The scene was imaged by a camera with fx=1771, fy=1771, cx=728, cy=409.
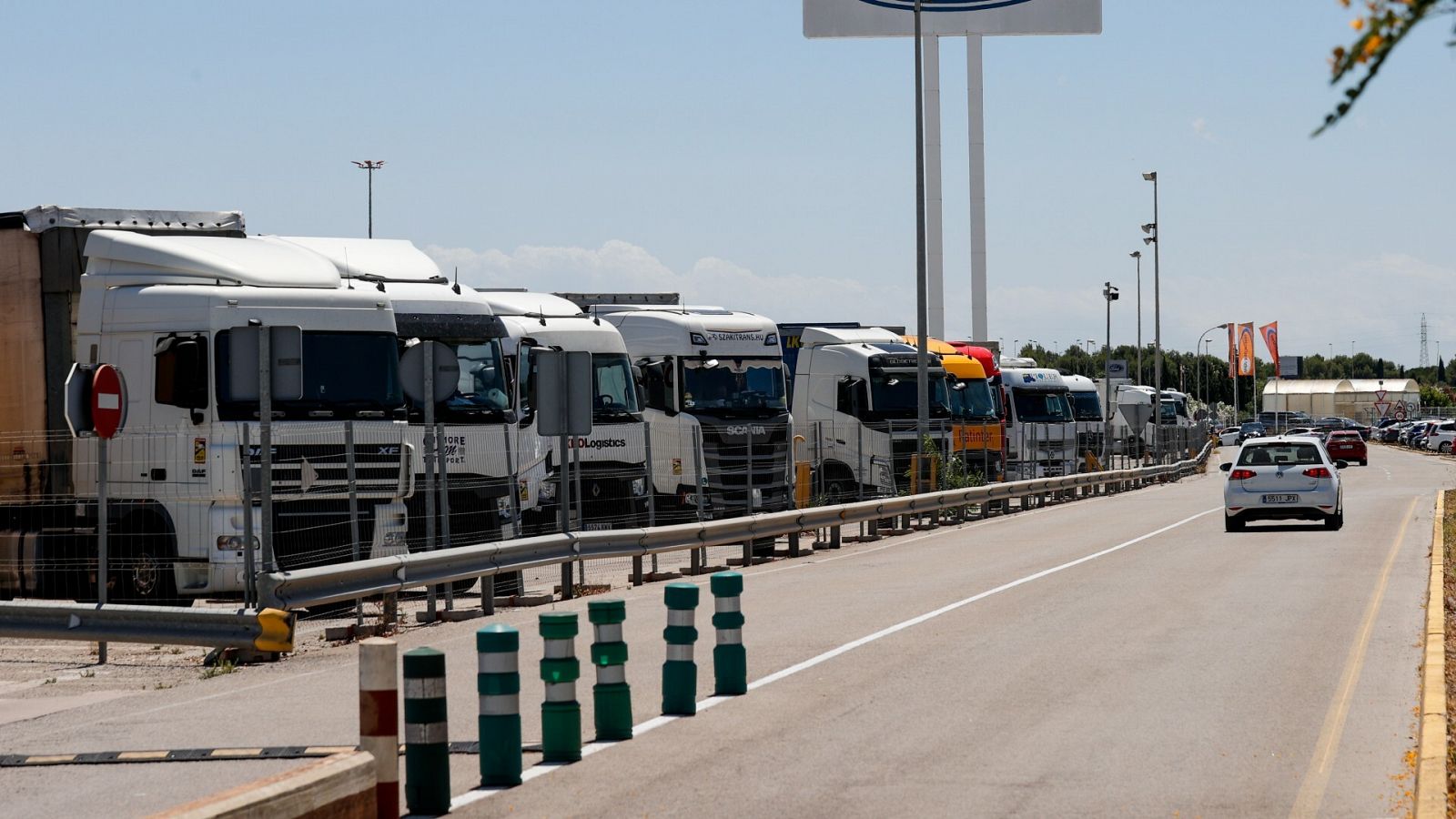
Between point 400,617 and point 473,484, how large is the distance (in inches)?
102

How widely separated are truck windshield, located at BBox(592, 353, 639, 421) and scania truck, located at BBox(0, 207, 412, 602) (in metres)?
7.26

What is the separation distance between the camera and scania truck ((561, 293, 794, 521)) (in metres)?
27.1

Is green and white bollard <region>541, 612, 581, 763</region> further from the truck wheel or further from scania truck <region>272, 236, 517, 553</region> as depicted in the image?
scania truck <region>272, 236, 517, 553</region>

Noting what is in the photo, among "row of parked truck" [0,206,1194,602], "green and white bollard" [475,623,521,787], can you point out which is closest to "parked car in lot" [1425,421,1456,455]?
"row of parked truck" [0,206,1194,602]

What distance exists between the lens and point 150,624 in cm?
1327

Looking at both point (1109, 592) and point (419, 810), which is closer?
point (419, 810)

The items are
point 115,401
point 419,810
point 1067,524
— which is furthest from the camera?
point 1067,524

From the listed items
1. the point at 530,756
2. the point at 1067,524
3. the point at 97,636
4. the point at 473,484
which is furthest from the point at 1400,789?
the point at 1067,524

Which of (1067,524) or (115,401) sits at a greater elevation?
(115,401)

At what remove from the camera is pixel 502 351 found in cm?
2184

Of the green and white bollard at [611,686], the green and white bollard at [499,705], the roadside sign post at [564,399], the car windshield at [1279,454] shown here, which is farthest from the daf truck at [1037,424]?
the green and white bollard at [499,705]

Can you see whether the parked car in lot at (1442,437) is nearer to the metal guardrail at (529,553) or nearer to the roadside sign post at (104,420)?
the metal guardrail at (529,553)

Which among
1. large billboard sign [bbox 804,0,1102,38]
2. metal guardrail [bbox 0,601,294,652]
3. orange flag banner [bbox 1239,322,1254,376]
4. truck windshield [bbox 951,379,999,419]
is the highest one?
large billboard sign [bbox 804,0,1102,38]

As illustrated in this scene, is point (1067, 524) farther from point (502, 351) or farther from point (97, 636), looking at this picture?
point (97, 636)
